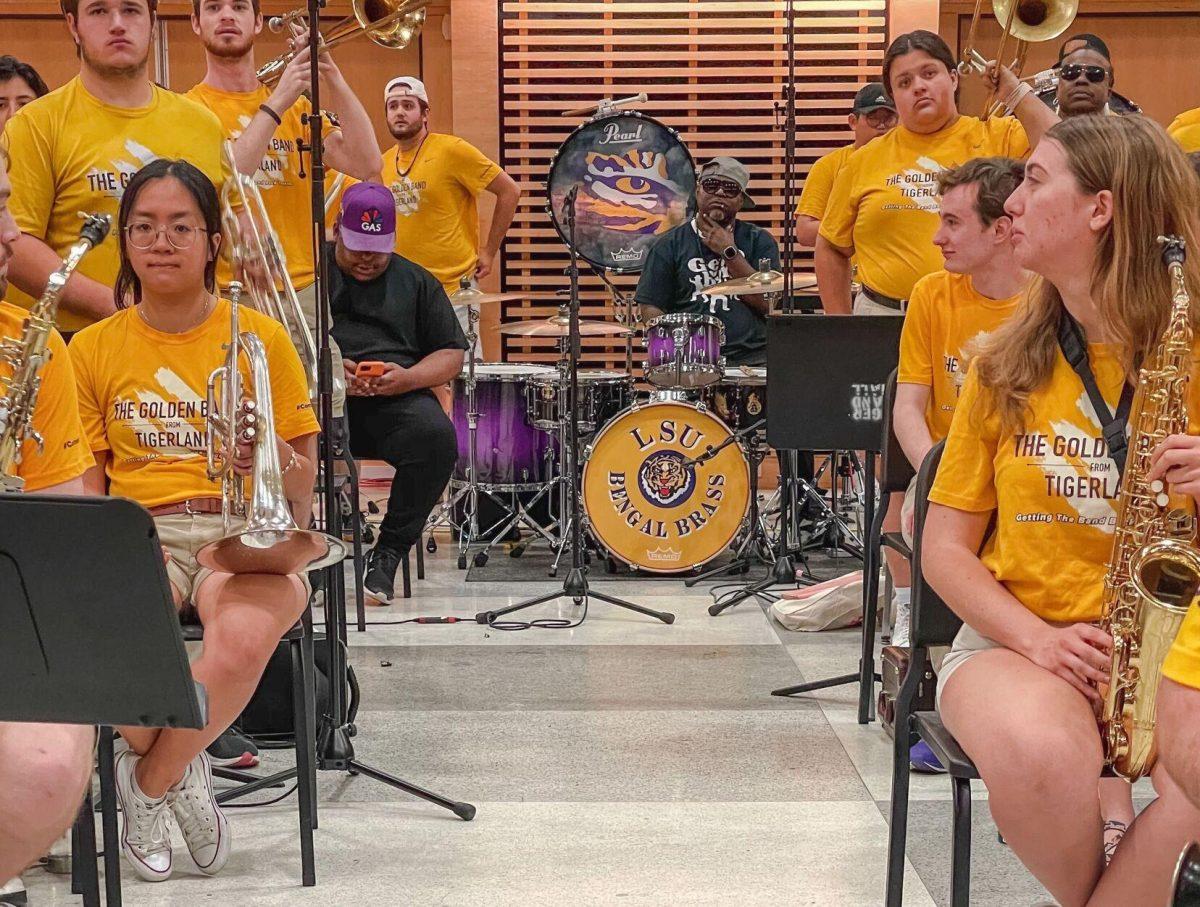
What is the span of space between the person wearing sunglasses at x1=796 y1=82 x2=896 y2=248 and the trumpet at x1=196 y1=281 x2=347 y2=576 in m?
3.37

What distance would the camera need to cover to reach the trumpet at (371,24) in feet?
13.6

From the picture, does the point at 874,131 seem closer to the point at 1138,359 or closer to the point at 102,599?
the point at 1138,359

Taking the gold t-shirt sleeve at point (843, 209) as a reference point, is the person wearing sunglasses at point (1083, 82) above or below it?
above

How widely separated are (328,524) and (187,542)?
0.47 meters

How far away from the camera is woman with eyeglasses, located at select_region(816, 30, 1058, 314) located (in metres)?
4.64

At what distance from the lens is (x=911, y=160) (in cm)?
472

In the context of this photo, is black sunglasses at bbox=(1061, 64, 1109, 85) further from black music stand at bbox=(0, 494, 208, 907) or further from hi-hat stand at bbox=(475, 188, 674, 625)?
black music stand at bbox=(0, 494, 208, 907)

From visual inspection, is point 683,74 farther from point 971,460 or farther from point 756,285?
point 971,460

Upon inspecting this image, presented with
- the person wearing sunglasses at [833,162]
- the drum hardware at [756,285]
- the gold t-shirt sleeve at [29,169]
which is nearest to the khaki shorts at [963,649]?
the gold t-shirt sleeve at [29,169]

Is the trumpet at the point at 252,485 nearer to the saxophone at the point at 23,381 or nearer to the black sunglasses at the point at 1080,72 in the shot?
the saxophone at the point at 23,381

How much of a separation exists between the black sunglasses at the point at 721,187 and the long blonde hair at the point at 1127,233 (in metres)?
4.03

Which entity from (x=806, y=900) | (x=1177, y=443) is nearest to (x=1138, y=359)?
(x=1177, y=443)

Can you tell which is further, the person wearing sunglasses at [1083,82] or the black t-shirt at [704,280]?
the black t-shirt at [704,280]

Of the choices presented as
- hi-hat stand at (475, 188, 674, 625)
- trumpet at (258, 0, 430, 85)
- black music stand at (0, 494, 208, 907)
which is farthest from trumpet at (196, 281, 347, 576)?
hi-hat stand at (475, 188, 674, 625)
